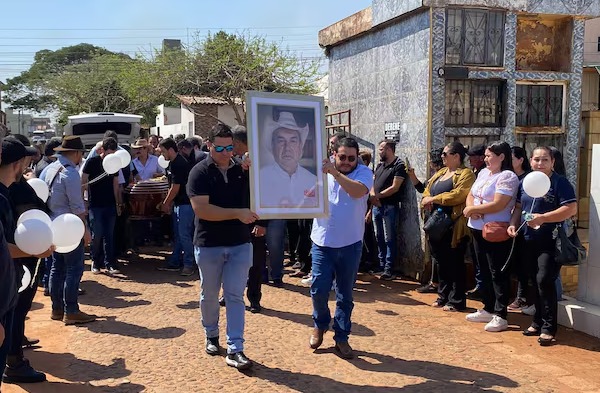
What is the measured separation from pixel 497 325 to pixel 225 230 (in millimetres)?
2947

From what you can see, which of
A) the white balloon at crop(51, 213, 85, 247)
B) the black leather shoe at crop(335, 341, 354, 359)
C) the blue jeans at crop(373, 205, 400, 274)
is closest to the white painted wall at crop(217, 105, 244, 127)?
the blue jeans at crop(373, 205, 400, 274)

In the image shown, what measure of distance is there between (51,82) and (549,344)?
4106 cm

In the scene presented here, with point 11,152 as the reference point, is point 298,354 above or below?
below

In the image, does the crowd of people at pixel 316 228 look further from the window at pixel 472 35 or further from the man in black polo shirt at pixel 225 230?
the window at pixel 472 35

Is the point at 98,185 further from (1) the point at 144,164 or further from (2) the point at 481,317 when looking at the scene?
(2) the point at 481,317

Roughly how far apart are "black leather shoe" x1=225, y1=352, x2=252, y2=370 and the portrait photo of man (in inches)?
49.4

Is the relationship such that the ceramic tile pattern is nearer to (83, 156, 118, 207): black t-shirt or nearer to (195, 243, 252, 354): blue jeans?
(195, 243, 252, 354): blue jeans

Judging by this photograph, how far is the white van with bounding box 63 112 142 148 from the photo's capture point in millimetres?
14688

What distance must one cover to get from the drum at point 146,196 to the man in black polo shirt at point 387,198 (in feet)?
10.5

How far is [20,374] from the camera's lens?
4.58m

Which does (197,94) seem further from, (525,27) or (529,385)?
(529,385)

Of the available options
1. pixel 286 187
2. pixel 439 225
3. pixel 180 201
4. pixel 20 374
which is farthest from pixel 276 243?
pixel 20 374

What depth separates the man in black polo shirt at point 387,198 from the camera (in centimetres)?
790

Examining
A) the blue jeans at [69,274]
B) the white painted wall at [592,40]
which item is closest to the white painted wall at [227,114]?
the white painted wall at [592,40]
